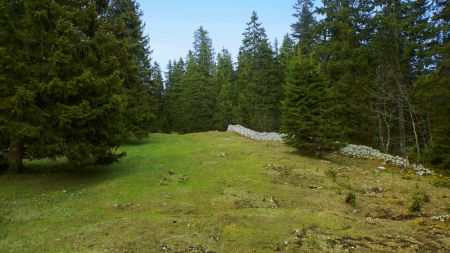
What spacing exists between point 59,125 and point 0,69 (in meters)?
3.60

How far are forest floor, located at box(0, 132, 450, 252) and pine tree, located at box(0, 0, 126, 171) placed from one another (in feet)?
6.09

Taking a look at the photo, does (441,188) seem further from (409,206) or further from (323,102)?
(323,102)

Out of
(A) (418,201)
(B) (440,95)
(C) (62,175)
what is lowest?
(A) (418,201)

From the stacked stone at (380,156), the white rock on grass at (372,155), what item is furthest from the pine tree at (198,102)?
the stacked stone at (380,156)

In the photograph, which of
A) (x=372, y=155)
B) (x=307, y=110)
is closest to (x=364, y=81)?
(x=372, y=155)

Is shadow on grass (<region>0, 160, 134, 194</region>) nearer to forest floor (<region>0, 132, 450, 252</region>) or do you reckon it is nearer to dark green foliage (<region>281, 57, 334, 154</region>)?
forest floor (<region>0, 132, 450, 252</region>)

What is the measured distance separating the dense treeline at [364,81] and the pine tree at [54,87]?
40.7ft

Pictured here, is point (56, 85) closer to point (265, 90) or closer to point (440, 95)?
point (440, 95)

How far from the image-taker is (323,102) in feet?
81.5

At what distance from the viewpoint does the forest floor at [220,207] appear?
10484mm

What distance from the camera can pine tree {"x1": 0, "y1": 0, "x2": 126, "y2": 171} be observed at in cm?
1645

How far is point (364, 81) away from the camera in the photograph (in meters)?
33.4

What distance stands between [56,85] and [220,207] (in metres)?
8.85

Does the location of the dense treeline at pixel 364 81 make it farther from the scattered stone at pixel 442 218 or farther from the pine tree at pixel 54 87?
the pine tree at pixel 54 87
